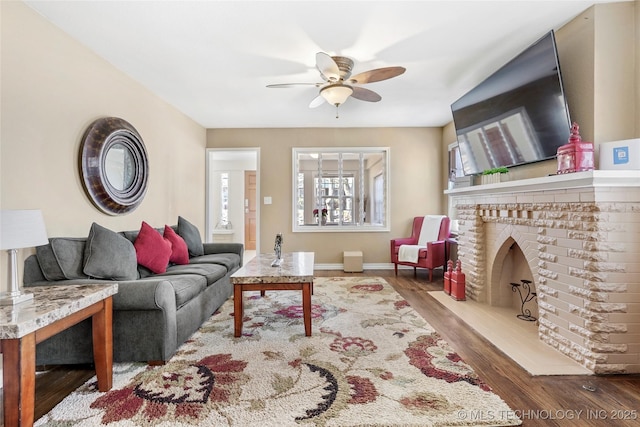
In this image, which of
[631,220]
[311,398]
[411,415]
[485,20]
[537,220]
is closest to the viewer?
[411,415]

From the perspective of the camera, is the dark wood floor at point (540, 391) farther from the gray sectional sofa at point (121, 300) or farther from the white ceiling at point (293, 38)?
the white ceiling at point (293, 38)

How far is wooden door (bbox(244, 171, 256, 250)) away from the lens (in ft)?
25.9

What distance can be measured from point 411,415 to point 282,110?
4.02 m

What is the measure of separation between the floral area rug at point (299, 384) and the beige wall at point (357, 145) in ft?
8.99

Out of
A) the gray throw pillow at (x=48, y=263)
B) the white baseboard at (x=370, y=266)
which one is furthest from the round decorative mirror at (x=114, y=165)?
the white baseboard at (x=370, y=266)

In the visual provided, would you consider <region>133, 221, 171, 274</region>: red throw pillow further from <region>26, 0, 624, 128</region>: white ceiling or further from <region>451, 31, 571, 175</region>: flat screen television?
<region>451, 31, 571, 175</region>: flat screen television

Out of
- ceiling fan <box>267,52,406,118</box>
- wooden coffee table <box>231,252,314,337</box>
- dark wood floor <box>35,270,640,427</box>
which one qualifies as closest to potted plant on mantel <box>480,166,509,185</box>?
ceiling fan <box>267,52,406,118</box>

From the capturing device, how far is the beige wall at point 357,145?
5562 millimetres

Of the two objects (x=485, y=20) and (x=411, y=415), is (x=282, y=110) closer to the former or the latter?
(x=485, y=20)

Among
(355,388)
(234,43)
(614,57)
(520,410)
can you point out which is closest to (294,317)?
(355,388)

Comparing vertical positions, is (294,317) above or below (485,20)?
below

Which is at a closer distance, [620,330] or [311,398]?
[311,398]

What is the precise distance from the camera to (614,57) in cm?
221

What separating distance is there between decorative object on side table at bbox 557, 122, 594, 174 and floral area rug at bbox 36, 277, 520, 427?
152 cm
